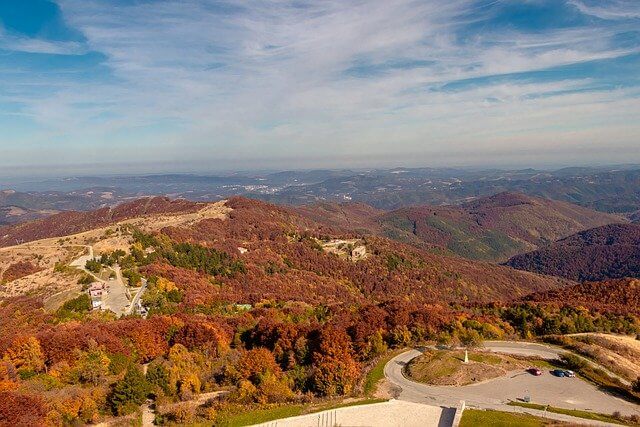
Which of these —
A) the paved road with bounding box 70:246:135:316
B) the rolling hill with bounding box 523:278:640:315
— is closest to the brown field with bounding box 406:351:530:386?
the paved road with bounding box 70:246:135:316

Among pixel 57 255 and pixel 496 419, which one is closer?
pixel 496 419

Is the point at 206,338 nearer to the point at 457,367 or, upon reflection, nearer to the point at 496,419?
the point at 457,367

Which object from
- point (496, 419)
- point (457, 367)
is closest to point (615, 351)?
point (457, 367)

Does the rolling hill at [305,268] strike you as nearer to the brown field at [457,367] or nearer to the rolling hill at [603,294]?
the rolling hill at [603,294]

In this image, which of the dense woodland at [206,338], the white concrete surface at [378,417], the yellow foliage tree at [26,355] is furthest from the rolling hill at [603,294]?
the yellow foliage tree at [26,355]

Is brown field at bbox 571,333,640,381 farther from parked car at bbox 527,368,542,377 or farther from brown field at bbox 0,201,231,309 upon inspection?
brown field at bbox 0,201,231,309

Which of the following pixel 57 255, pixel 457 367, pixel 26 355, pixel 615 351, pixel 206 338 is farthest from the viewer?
pixel 57 255
